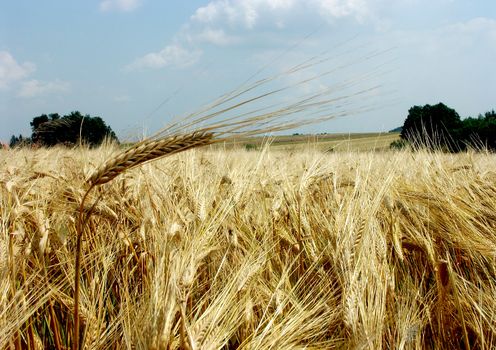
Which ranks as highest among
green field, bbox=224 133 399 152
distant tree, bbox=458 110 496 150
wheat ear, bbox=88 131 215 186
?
wheat ear, bbox=88 131 215 186

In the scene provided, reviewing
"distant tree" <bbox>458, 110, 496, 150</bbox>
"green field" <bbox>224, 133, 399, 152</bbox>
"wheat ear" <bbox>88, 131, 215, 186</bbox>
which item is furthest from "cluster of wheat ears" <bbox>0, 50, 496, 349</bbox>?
"distant tree" <bbox>458, 110, 496, 150</bbox>

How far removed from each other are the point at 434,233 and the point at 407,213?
0.18m

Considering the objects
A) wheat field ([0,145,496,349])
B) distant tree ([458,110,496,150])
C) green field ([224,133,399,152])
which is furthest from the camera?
distant tree ([458,110,496,150])

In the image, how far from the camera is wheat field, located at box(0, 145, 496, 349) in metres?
1.32

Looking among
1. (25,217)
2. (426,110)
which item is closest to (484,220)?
(25,217)

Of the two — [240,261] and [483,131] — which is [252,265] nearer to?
[240,261]

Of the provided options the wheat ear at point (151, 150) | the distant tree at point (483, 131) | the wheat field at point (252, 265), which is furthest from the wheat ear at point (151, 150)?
the distant tree at point (483, 131)

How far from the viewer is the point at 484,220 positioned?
6.83 feet

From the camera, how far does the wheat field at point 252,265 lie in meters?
1.32

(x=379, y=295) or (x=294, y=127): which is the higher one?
(x=294, y=127)

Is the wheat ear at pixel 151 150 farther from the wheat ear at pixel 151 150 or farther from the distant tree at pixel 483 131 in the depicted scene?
the distant tree at pixel 483 131

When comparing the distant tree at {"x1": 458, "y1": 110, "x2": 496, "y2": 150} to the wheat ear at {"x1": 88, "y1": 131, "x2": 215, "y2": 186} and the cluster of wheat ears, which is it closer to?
the cluster of wheat ears

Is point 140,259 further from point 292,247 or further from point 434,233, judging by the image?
point 434,233

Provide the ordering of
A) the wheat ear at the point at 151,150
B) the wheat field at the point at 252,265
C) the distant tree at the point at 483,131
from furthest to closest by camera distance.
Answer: the distant tree at the point at 483,131
the wheat field at the point at 252,265
the wheat ear at the point at 151,150
